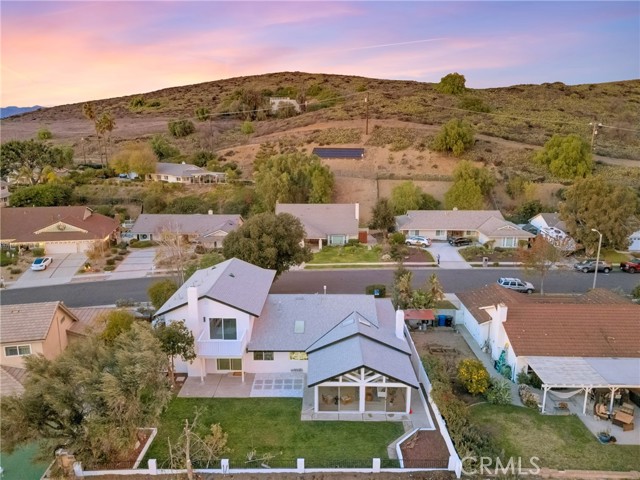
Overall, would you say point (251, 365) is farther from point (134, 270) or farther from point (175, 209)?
point (175, 209)

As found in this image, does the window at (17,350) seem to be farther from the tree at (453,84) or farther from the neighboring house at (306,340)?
the tree at (453,84)

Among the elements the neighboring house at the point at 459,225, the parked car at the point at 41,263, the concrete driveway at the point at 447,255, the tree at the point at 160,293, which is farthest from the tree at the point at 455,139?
the parked car at the point at 41,263

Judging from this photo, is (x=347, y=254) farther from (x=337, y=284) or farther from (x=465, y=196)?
(x=465, y=196)

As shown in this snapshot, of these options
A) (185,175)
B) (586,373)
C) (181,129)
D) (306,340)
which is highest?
(181,129)

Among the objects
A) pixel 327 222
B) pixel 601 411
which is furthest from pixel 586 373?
pixel 327 222

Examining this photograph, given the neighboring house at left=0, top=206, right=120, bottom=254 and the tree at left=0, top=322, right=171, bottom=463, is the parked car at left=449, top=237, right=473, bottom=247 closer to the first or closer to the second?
the neighboring house at left=0, top=206, right=120, bottom=254

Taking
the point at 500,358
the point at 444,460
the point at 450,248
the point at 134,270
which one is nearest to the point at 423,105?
the point at 450,248
